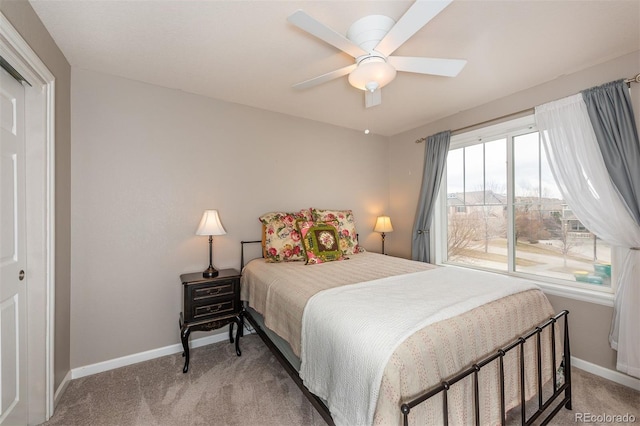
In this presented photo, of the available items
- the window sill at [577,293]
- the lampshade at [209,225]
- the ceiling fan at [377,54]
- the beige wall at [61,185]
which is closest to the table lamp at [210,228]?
the lampshade at [209,225]

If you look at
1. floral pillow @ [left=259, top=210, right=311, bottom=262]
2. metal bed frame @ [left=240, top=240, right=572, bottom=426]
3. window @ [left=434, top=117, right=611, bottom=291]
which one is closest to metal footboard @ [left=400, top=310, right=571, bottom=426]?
metal bed frame @ [left=240, top=240, right=572, bottom=426]

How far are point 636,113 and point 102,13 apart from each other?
387 centimetres

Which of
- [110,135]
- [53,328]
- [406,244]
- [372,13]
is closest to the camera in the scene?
[372,13]

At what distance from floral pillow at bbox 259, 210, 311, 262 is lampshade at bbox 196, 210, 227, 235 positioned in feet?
1.67

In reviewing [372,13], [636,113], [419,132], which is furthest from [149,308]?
[636,113]

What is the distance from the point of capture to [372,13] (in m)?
1.62

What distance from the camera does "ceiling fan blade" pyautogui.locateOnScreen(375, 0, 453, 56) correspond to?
4.02ft

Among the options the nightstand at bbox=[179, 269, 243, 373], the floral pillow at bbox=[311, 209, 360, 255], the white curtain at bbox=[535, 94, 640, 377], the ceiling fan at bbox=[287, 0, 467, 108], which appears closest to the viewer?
the ceiling fan at bbox=[287, 0, 467, 108]

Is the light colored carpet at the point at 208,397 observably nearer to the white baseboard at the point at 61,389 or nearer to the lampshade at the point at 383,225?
the white baseboard at the point at 61,389

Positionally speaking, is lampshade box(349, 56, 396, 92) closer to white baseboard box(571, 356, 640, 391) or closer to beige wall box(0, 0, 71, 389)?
beige wall box(0, 0, 71, 389)

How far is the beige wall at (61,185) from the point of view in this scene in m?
1.79

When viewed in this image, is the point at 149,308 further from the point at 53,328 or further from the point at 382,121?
the point at 382,121

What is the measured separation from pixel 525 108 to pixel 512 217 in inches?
44.7

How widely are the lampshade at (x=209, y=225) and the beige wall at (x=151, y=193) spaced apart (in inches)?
9.3
